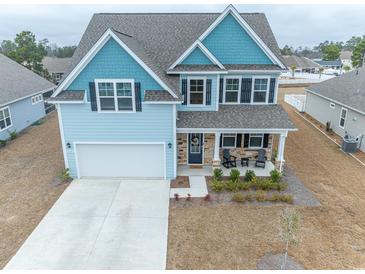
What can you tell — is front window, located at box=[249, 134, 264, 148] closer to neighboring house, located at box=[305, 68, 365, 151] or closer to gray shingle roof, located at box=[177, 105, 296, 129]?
gray shingle roof, located at box=[177, 105, 296, 129]

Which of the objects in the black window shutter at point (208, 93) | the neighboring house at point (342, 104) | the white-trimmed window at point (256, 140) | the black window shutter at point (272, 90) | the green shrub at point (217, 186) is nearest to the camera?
the green shrub at point (217, 186)

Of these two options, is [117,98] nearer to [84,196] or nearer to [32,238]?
[84,196]

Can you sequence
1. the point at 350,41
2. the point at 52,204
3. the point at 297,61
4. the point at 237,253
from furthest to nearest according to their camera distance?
the point at 350,41, the point at 297,61, the point at 52,204, the point at 237,253

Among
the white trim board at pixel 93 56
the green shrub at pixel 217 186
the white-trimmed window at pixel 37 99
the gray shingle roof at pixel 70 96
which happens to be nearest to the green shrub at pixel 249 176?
the green shrub at pixel 217 186

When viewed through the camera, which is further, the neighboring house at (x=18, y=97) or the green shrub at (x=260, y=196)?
the neighboring house at (x=18, y=97)

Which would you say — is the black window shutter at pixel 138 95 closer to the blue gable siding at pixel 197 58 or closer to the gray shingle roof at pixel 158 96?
the gray shingle roof at pixel 158 96

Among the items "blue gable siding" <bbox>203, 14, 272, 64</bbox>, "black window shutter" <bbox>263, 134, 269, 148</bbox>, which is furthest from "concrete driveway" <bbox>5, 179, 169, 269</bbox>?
"blue gable siding" <bbox>203, 14, 272, 64</bbox>

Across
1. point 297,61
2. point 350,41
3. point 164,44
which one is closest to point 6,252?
point 164,44
